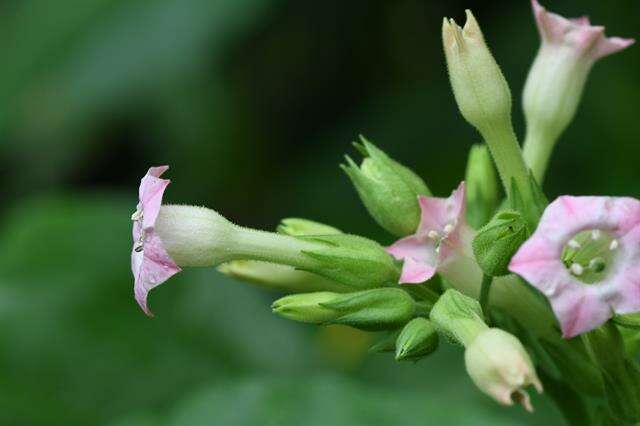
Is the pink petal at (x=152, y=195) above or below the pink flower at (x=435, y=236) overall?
above

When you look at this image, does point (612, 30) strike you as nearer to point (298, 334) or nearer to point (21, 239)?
point (298, 334)

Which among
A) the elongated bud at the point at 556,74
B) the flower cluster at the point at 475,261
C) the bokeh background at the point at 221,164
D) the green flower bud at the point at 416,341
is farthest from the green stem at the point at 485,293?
the bokeh background at the point at 221,164

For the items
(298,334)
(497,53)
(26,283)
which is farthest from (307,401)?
(497,53)

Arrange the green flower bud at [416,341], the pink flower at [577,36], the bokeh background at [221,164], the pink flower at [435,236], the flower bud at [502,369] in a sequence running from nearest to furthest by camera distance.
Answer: the flower bud at [502,369]
the green flower bud at [416,341]
the pink flower at [435,236]
the pink flower at [577,36]
the bokeh background at [221,164]

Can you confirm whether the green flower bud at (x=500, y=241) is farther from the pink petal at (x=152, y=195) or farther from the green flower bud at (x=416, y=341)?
the pink petal at (x=152, y=195)

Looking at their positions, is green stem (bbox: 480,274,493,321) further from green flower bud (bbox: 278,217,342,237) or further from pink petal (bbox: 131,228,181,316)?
pink petal (bbox: 131,228,181,316)

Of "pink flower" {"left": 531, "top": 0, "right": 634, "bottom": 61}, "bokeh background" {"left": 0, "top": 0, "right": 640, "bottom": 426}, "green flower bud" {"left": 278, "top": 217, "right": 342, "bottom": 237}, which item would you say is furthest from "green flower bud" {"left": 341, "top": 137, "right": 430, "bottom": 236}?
"bokeh background" {"left": 0, "top": 0, "right": 640, "bottom": 426}

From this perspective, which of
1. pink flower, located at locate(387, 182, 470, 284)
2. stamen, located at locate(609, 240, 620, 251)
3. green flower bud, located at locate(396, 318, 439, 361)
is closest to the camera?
stamen, located at locate(609, 240, 620, 251)

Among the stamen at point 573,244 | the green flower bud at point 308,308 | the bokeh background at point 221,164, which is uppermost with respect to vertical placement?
the stamen at point 573,244
